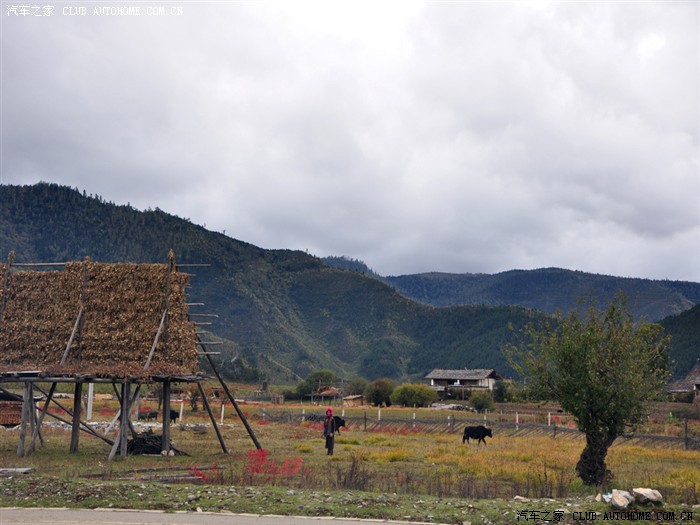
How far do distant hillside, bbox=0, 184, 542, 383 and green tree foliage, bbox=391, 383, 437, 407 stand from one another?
65.7 metres

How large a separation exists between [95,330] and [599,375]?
16740mm

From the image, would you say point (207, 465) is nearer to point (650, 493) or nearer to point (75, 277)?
point (75, 277)

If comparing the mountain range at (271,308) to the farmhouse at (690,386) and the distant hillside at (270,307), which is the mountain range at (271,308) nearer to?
the distant hillside at (270,307)

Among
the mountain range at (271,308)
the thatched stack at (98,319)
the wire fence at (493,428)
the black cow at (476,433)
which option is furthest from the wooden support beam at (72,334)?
the mountain range at (271,308)

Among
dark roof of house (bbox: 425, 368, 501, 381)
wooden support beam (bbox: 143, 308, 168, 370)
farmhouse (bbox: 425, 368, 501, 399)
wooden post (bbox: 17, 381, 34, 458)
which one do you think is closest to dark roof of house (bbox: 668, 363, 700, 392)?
farmhouse (bbox: 425, 368, 501, 399)

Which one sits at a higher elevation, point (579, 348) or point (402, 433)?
point (579, 348)

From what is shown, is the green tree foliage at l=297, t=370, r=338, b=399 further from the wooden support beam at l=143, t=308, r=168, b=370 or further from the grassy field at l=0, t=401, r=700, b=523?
the wooden support beam at l=143, t=308, r=168, b=370

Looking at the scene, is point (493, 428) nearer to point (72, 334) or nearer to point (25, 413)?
point (72, 334)

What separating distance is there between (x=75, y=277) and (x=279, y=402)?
181 ft

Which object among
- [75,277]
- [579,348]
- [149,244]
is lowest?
[579,348]

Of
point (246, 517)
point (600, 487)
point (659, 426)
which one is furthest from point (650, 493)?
point (659, 426)

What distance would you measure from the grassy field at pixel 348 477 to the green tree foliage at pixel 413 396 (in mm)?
38201

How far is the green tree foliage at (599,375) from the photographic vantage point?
1773 cm

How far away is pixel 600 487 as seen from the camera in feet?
56.4
